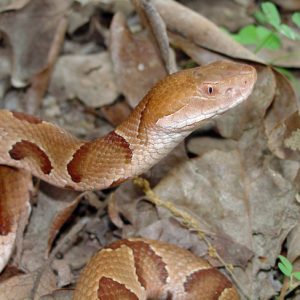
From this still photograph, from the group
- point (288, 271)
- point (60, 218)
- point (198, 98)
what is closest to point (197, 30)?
point (198, 98)

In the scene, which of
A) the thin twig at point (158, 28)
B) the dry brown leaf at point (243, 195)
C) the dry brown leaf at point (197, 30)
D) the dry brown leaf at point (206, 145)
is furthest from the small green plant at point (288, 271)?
the thin twig at point (158, 28)

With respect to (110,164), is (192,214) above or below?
below

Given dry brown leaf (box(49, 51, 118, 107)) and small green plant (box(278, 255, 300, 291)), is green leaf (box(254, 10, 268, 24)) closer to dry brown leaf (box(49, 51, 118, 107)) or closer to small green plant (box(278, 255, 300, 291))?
dry brown leaf (box(49, 51, 118, 107))

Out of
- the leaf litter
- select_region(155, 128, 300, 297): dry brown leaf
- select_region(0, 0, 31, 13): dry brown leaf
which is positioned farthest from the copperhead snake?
select_region(0, 0, 31, 13): dry brown leaf

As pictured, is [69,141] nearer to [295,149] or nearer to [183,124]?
[183,124]

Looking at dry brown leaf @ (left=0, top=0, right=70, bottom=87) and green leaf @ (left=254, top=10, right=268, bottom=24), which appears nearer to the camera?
dry brown leaf @ (left=0, top=0, right=70, bottom=87)

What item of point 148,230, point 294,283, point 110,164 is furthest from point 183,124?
point 294,283
